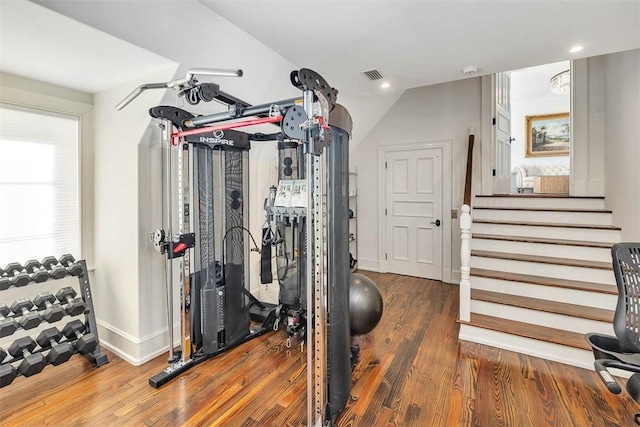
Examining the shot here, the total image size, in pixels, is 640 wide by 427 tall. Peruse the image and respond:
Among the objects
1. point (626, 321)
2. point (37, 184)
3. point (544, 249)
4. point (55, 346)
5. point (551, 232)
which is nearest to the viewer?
point (626, 321)

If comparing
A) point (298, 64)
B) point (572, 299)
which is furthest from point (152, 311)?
point (572, 299)

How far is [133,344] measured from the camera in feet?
7.91

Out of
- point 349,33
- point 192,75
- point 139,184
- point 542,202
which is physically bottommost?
point 542,202

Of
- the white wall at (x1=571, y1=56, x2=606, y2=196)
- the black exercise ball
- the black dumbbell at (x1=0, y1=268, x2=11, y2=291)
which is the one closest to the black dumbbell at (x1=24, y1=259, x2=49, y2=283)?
the black dumbbell at (x1=0, y1=268, x2=11, y2=291)

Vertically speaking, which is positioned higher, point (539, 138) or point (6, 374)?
point (539, 138)

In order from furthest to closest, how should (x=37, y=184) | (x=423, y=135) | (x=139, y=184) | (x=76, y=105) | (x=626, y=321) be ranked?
(x=423, y=135) < (x=76, y=105) < (x=37, y=184) < (x=139, y=184) < (x=626, y=321)

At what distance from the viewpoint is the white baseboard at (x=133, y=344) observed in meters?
2.40

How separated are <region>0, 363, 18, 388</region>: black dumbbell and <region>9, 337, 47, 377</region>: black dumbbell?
1.2 inches

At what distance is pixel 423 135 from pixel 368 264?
7.41ft

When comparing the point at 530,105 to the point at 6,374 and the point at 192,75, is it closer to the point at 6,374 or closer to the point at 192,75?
the point at 192,75

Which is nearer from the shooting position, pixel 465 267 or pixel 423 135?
pixel 465 267

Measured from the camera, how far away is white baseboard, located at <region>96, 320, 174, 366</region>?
2396mm

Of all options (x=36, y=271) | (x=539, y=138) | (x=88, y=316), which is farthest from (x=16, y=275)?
(x=539, y=138)

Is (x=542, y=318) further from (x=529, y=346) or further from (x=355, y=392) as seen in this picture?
(x=355, y=392)
